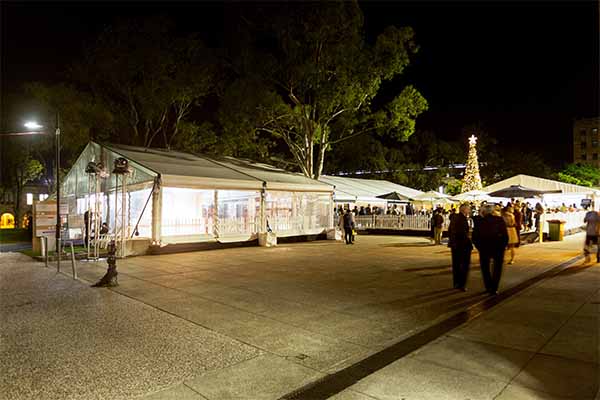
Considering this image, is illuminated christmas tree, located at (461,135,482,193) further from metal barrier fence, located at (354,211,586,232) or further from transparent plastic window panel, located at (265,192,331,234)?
transparent plastic window panel, located at (265,192,331,234)

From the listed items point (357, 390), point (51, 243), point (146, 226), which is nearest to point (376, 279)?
point (357, 390)

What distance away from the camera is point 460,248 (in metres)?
7.69

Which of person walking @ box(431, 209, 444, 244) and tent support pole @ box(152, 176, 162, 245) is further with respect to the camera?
person walking @ box(431, 209, 444, 244)

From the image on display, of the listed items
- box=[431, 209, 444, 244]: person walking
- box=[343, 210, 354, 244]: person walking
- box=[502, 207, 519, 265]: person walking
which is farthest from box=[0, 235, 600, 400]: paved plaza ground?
box=[343, 210, 354, 244]: person walking

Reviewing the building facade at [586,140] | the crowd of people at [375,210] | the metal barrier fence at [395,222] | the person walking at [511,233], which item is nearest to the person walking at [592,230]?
the person walking at [511,233]

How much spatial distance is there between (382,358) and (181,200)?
14586 millimetres

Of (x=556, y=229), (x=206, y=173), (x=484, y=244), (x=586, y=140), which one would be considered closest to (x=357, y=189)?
(x=556, y=229)

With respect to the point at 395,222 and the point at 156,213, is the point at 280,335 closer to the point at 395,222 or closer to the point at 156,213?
the point at 156,213

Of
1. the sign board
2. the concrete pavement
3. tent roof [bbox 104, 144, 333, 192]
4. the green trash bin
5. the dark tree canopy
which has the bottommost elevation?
the concrete pavement

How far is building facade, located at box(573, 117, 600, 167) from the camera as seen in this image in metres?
100

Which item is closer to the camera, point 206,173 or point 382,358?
point 382,358

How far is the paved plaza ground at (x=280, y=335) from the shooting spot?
12.1ft

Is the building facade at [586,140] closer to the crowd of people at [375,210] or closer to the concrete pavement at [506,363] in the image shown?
the crowd of people at [375,210]

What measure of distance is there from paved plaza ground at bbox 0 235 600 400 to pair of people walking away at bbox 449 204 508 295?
0.38 metres
